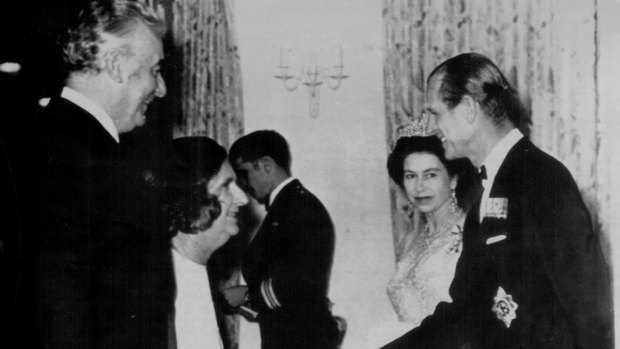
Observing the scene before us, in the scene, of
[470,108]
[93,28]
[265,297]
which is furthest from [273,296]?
[93,28]

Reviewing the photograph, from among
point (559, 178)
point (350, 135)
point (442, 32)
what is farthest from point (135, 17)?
point (559, 178)

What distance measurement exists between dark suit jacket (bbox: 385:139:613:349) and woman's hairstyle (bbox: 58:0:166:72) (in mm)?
1175

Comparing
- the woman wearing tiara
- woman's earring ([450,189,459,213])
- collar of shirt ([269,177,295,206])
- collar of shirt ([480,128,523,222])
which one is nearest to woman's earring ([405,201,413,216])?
the woman wearing tiara

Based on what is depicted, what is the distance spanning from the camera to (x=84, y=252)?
2135 mm

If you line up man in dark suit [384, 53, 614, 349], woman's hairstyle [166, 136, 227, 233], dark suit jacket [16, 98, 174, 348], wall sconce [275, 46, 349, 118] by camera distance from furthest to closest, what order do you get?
1. wall sconce [275, 46, 349, 118]
2. woman's hairstyle [166, 136, 227, 233]
3. man in dark suit [384, 53, 614, 349]
4. dark suit jacket [16, 98, 174, 348]

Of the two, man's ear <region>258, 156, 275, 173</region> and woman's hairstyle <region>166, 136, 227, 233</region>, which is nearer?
woman's hairstyle <region>166, 136, 227, 233</region>

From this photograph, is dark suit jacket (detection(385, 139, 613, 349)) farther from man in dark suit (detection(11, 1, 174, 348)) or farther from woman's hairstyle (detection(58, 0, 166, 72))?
woman's hairstyle (detection(58, 0, 166, 72))

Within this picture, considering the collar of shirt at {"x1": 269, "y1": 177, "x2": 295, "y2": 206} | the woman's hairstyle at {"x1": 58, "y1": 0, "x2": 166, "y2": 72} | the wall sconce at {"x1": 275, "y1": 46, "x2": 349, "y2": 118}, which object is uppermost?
the woman's hairstyle at {"x1": 58, "y1": 0, "x2": 166, "y2": 72}

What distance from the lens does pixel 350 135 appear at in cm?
244

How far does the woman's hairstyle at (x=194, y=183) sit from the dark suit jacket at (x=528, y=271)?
768 millimetres

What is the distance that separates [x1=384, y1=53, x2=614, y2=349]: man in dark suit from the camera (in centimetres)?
221

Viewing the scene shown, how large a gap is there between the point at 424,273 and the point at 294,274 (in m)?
0.40

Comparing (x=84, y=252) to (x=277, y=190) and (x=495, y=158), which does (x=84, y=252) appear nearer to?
(x=277, y=190)

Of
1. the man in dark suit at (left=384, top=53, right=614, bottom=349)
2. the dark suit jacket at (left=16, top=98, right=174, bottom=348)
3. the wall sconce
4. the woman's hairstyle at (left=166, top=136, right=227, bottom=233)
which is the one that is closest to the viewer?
the dark suit jacket at (left=16, top=98, right=174, bottom=348)
